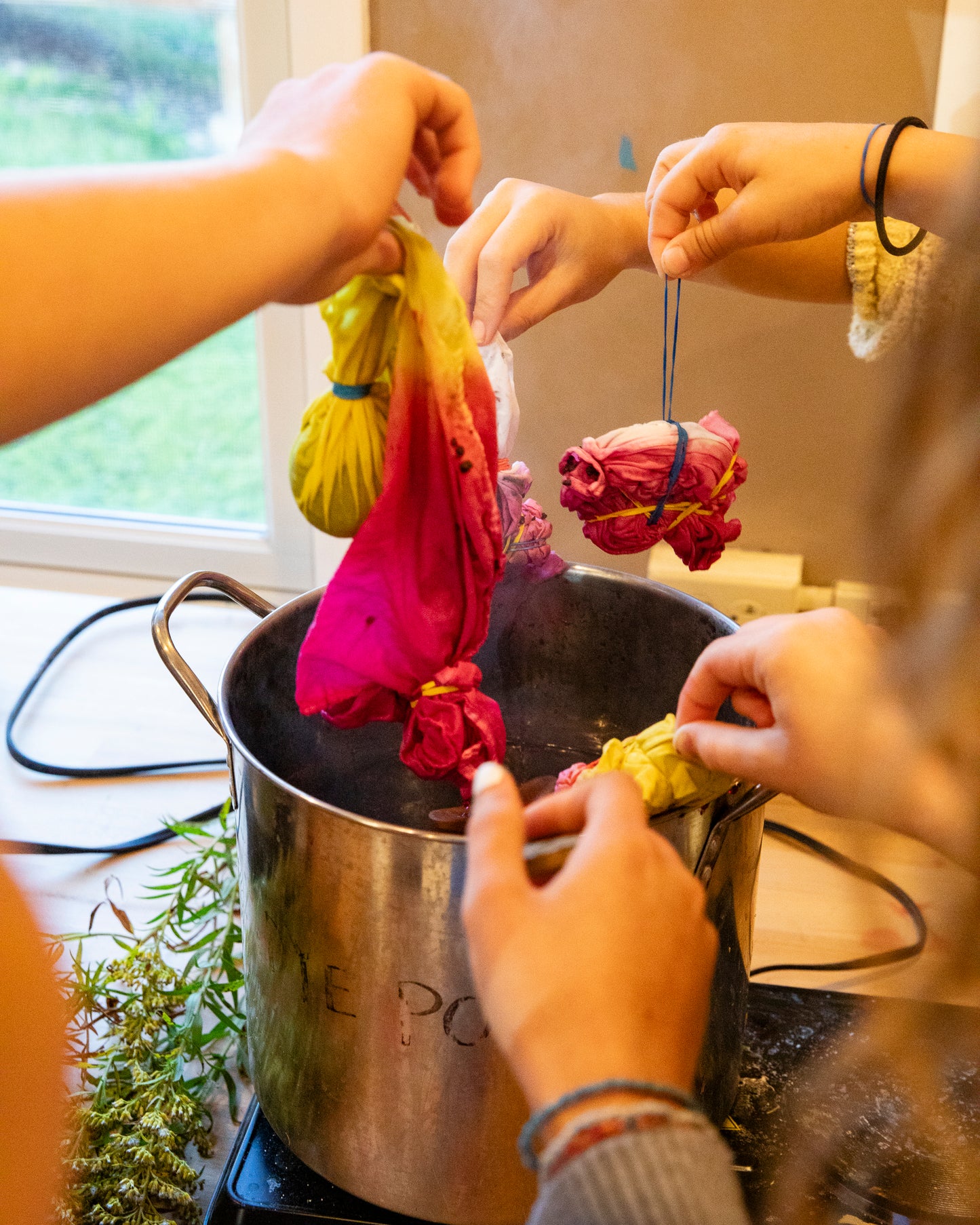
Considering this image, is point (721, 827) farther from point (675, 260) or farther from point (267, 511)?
point (267, 511)

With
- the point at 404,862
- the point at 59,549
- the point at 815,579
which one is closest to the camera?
the point at 404,862

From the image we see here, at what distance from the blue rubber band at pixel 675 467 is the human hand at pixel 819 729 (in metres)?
0.13

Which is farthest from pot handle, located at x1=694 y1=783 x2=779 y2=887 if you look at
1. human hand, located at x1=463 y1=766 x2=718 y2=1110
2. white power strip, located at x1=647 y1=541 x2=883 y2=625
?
white power strip, located at x1=647 y1=541 x2=883 y2=625

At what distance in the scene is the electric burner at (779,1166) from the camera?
57 cm

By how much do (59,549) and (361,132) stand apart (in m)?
1.02

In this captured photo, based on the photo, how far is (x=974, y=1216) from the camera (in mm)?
562

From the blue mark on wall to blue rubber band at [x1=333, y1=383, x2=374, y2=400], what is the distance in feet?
1.91

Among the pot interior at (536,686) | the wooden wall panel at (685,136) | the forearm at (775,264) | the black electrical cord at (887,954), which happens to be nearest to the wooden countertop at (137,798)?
the black electrical cord at (887,954)

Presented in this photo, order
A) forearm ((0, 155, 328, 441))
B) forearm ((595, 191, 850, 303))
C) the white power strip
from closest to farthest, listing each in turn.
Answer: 1. forearm ((0, 155, 328, 441))
2. forearm ((595, 191, 850, 303))
3. the white power strip

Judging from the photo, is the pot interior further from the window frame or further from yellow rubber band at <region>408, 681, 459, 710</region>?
the window frame

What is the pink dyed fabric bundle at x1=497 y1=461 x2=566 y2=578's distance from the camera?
0.63 m

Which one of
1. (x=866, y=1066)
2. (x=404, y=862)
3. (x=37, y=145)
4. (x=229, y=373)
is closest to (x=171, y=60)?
(x=37, y=145)

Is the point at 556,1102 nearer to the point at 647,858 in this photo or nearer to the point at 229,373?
the point at 647,858

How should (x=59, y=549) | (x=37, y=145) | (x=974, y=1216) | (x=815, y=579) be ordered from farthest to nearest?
(x=59, y=549), (x=37, y=145), (x=815, y=579), (x=974, y=1216)
